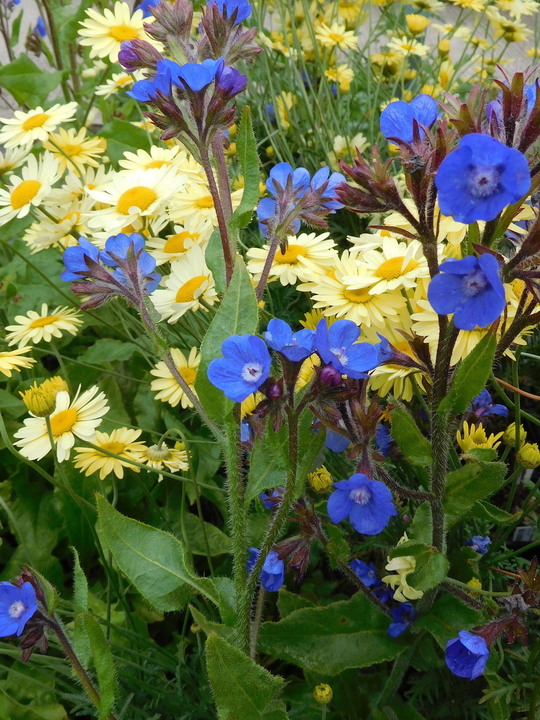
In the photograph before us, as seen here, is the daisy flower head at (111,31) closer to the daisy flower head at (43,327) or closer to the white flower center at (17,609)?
the daisy flower head at (43,327)

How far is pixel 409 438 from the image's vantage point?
2.04 ft

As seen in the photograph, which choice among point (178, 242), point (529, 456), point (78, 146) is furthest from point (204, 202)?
point (529, 456)

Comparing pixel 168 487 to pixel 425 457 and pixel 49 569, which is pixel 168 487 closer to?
pixel 49 569

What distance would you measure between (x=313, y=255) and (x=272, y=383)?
1.17 feet

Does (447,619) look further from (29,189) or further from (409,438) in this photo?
(29,189)

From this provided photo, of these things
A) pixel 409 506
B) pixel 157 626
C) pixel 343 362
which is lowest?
pixel 157 626

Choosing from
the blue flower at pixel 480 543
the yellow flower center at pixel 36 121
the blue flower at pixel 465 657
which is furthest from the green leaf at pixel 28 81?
the blue flower at pixel 465 657

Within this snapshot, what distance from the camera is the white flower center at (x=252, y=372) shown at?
0.53 metres

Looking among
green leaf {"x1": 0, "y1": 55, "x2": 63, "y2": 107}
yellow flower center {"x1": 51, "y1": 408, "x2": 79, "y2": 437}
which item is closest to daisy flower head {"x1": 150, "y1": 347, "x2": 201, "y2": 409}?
yellow flower center {"x1": 51, "y1": 408, "x2": 79, "y2": 437}

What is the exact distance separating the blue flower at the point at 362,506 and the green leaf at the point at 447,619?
0.55 ft

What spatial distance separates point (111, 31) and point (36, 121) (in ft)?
0.72

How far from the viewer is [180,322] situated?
1.04 m

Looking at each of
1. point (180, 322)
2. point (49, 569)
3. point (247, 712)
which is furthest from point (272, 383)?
point (49, 569)

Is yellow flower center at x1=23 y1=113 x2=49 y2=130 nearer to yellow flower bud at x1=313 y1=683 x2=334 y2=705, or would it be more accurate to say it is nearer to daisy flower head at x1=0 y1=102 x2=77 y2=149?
daisy flower head at x1=0 y1=102 x2=77 y2=149
